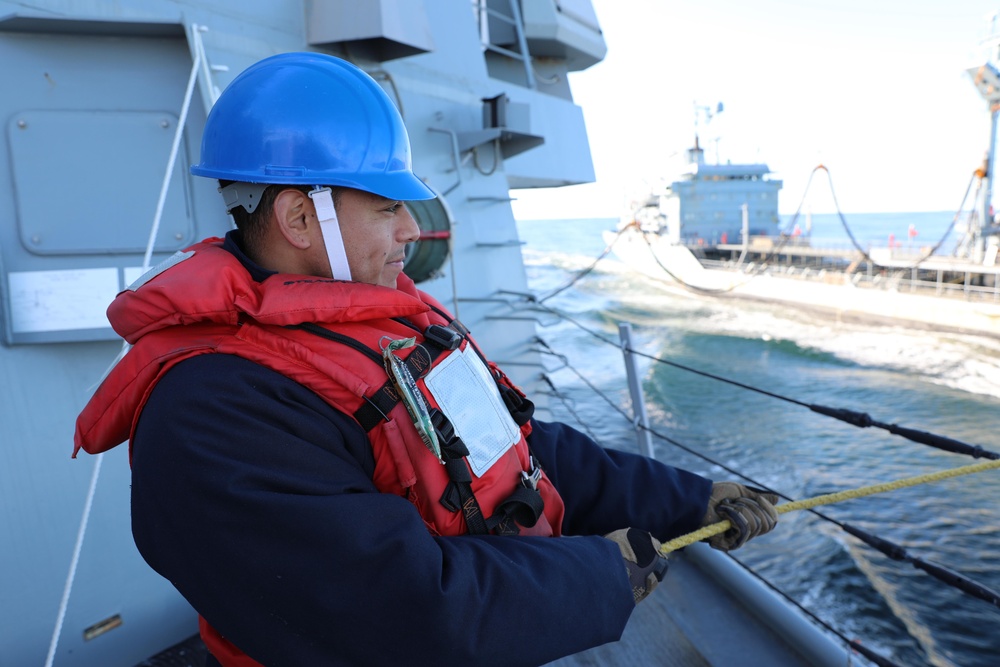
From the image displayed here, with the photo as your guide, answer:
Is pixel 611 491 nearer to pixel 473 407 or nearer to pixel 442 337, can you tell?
pixel 473 407

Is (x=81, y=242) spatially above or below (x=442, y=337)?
above

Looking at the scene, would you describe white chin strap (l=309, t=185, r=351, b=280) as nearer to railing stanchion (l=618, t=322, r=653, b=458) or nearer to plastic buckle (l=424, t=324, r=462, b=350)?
plastic buckle (l=424, t=324, r=462, b=350)

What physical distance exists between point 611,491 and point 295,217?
101 cm

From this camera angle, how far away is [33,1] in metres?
2.36

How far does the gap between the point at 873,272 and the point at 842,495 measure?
92.7 feet

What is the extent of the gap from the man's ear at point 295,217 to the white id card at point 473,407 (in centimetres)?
35

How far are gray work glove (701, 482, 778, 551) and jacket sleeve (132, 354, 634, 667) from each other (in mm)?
760

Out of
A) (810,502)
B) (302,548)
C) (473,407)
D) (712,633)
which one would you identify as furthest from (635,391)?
(302,548)

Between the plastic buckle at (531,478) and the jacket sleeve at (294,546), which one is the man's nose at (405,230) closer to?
the jacket sleeve at (294,546)

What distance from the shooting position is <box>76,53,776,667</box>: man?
1.00m

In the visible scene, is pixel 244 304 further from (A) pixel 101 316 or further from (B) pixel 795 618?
(B) pixel 795 618

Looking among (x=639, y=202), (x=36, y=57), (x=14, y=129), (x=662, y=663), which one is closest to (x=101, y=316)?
(x=14, y=129)

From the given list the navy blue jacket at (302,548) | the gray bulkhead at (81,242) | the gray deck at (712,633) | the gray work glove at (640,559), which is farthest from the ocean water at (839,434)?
the gray bulkhead at (81,242)

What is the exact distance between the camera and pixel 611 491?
171cm
